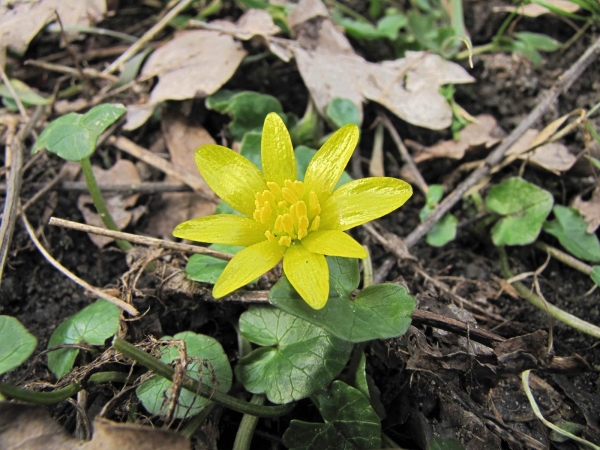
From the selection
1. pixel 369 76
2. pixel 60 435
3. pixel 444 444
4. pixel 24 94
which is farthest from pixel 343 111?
pixel 60 435

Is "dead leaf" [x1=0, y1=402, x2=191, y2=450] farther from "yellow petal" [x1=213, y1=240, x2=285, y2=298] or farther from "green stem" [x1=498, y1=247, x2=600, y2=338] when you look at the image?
"green stem" [x1=498, y1=247, x2=600, y2=338]

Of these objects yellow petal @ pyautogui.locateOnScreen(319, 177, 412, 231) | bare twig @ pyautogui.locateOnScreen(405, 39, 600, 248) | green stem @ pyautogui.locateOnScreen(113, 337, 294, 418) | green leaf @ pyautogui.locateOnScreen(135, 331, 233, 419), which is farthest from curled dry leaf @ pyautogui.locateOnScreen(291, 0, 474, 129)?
green stem @ pyautogui.locateOnScreen(113, 337, 294, 418)

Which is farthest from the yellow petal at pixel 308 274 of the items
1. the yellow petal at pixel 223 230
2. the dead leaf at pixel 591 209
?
the dead leaf at pixel 591 209

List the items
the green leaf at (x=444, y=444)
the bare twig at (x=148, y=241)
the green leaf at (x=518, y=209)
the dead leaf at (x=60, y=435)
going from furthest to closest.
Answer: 1. the green leaf at (x=518, y=209)
2. the bare twig at (x=148, y=241)
3. the green leaf at (x=444, y=444)
4. the dead leaf at (x=60, y=435)

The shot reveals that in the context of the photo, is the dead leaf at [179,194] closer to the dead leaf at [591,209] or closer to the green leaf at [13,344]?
the green leaf at [13,344]

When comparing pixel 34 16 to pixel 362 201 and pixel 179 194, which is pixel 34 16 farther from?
pixel 362 201

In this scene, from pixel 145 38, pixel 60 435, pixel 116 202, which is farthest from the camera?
pixel 145 38
